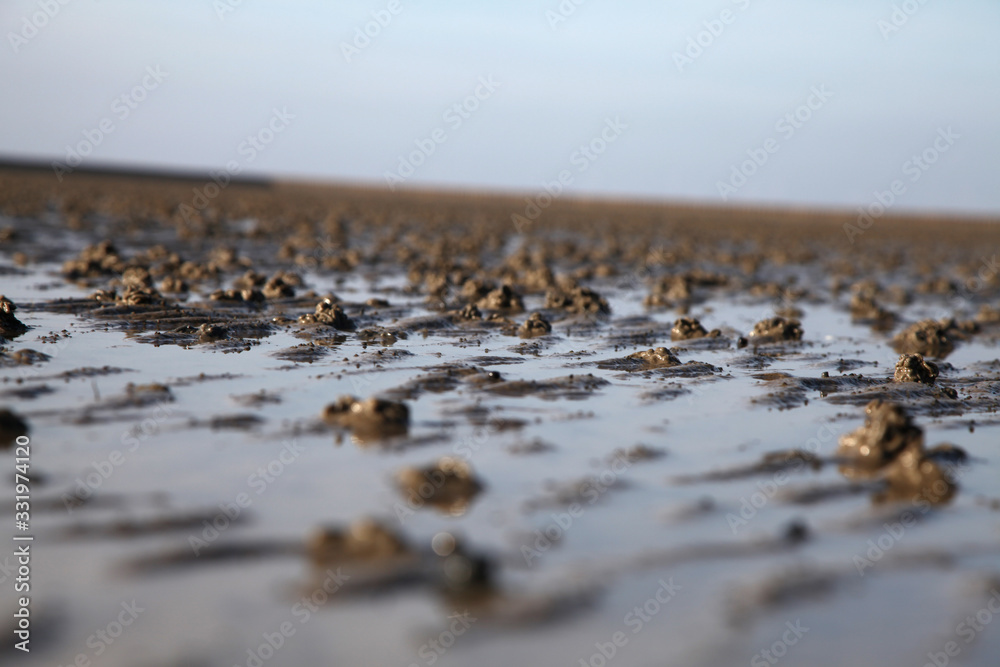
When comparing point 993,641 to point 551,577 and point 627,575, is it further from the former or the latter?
point 551,577

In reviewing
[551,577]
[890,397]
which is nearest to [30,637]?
[551,577]

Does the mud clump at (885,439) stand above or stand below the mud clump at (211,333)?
above

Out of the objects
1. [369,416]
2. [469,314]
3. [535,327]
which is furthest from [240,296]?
[369,416]

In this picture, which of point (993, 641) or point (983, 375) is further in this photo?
point (983, 375)

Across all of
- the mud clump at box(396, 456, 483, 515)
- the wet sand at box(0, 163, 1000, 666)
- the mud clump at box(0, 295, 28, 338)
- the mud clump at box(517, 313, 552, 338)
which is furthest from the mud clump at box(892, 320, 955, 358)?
the mud clump at box(0, 295, 28, 338)

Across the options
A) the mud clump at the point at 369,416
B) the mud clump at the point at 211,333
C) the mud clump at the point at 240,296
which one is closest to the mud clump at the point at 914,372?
the mud clump at the point at 369,416

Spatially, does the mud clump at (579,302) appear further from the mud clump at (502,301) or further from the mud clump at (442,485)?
the mud clump at (442,485)
